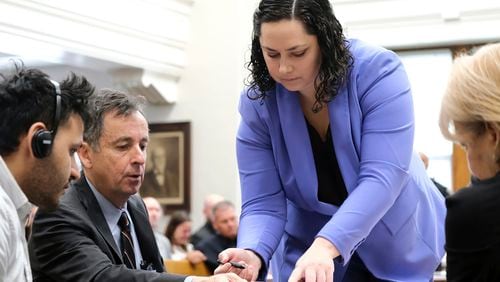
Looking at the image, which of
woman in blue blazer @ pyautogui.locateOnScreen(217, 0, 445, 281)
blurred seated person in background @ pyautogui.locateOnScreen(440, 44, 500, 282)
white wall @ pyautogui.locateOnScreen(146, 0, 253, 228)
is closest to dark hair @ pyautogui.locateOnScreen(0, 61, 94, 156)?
woman in blue blazer @ pyautogui.locateOnScreen(217, 0, 445, 281)

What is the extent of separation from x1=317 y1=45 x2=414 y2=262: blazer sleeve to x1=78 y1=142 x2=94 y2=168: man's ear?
1.11 m

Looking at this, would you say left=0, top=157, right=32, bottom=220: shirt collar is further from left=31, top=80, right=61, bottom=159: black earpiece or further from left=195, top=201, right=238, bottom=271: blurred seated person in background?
left=195, top=201, right=238, bottom=271: blurred seated person in background

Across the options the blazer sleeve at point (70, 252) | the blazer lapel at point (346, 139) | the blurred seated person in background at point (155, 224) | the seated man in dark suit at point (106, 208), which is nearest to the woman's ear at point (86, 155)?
the seated man in dark suit at point (106, 208)

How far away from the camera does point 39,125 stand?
8.16 ft

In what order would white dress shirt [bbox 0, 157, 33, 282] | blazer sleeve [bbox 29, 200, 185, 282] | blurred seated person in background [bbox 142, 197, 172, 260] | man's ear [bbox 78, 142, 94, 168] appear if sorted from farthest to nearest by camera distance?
1. blurred seated person in background [bbox 142, 197, 172, 260]
2. man's ear [bbox 78, 142, 94, 168]
3. blazer sleeve [bbox 29, 200, 185, 282]
4. white dress shirt [bbox 0, 157, 33, 282]

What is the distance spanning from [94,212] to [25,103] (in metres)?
0.74

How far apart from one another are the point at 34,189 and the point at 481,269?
1248mm

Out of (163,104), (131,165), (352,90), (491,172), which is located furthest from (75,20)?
(491,172)

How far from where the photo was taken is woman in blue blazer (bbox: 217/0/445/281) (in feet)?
8.67

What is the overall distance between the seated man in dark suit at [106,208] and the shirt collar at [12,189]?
0.54 metres

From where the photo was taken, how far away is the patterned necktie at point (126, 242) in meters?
3.24

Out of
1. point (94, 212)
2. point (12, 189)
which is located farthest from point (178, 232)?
point (12, 189)

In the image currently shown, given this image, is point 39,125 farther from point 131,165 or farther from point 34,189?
point 131,165

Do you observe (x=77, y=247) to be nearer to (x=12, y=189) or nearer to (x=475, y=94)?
(x=12, y=189)
